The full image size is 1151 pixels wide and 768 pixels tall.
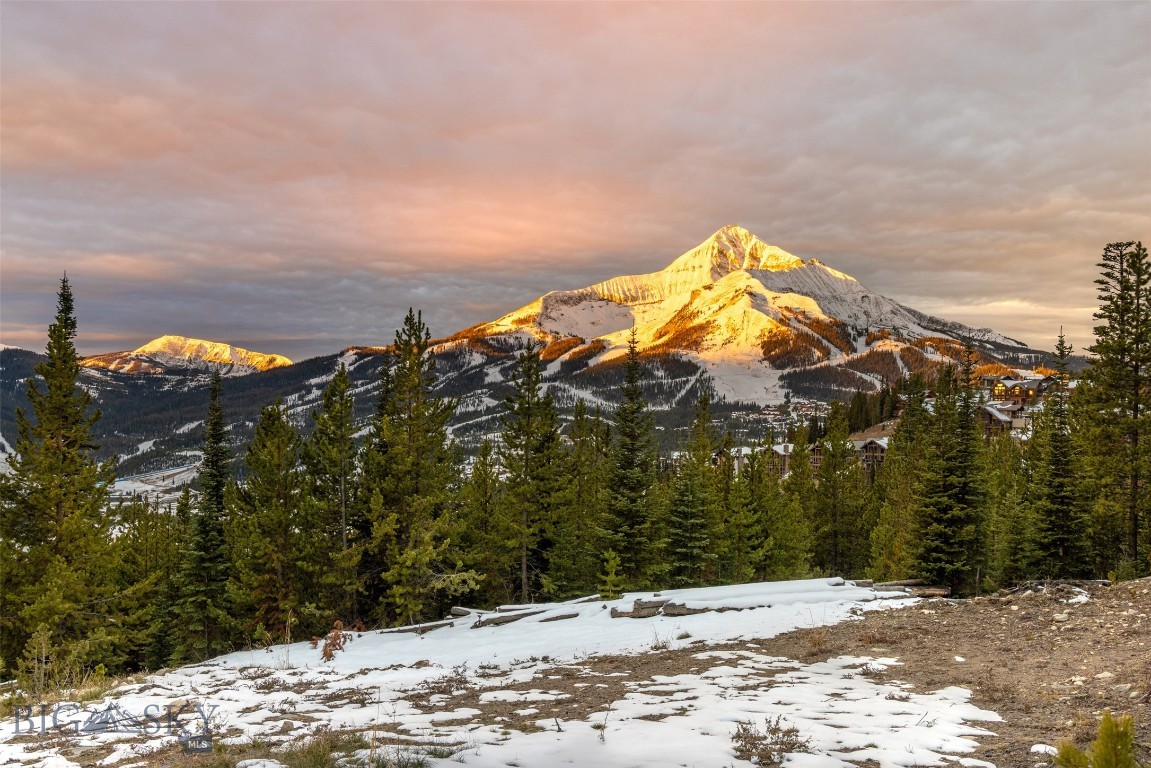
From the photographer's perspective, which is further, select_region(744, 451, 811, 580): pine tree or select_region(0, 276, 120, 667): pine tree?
select_region(744, 451, 811, 580): pine tree

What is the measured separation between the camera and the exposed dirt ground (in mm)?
7367

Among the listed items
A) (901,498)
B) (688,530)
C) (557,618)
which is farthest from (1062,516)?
(557,618)

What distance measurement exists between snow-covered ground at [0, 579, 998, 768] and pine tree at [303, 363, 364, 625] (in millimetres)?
7726

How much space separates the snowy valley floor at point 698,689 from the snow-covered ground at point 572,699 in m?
0.05

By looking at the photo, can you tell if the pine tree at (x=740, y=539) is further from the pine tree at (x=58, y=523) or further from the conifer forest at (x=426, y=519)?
the pine tree at (x=58, y=523)

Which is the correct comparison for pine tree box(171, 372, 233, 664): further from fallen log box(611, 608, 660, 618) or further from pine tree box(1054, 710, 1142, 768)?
pine tree box(1054, 710, 1142, 768)

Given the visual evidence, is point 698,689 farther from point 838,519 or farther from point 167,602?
point 838,519

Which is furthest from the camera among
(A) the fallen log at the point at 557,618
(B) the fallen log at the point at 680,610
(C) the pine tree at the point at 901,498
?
(C) the pine tree at the point at 901,498

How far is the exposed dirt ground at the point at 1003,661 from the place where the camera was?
7367 millimetres

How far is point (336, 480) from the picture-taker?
25.2 m
